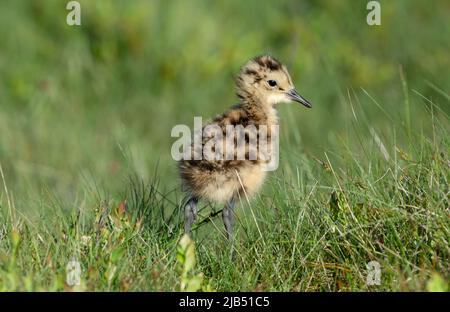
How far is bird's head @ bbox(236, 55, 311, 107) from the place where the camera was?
19.2 feet

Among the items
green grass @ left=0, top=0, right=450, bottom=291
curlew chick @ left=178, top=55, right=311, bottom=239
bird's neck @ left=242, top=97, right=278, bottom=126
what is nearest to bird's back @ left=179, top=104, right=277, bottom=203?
curlew chick @ left=178, top=55, right=311, bottom=239

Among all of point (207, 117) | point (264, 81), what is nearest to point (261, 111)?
point (264, 81)

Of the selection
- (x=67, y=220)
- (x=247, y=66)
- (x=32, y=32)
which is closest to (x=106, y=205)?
(x=67, y=220)

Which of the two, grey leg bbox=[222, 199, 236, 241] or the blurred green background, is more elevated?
the blurred green background

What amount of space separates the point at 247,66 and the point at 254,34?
17.5 feet

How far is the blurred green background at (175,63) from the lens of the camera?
955cm

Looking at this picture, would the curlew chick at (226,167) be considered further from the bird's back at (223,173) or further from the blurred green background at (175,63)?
the blurred green background at (175,63)

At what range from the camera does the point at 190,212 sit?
5199 mm

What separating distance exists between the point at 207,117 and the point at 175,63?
3.26ft

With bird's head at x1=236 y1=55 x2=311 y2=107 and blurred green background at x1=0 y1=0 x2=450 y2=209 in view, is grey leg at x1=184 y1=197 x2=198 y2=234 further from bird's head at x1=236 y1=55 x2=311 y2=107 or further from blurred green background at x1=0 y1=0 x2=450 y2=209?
blurred green background at x1=0 y1=0 x2=450 y2=209

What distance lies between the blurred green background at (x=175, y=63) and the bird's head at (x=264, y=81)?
315 centimetres

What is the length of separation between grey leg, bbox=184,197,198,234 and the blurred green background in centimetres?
373

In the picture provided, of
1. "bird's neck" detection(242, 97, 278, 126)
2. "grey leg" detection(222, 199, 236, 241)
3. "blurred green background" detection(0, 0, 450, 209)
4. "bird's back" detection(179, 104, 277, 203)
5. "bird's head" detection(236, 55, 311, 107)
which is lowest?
"grey leg" detection(222, 199, 236, 241)
